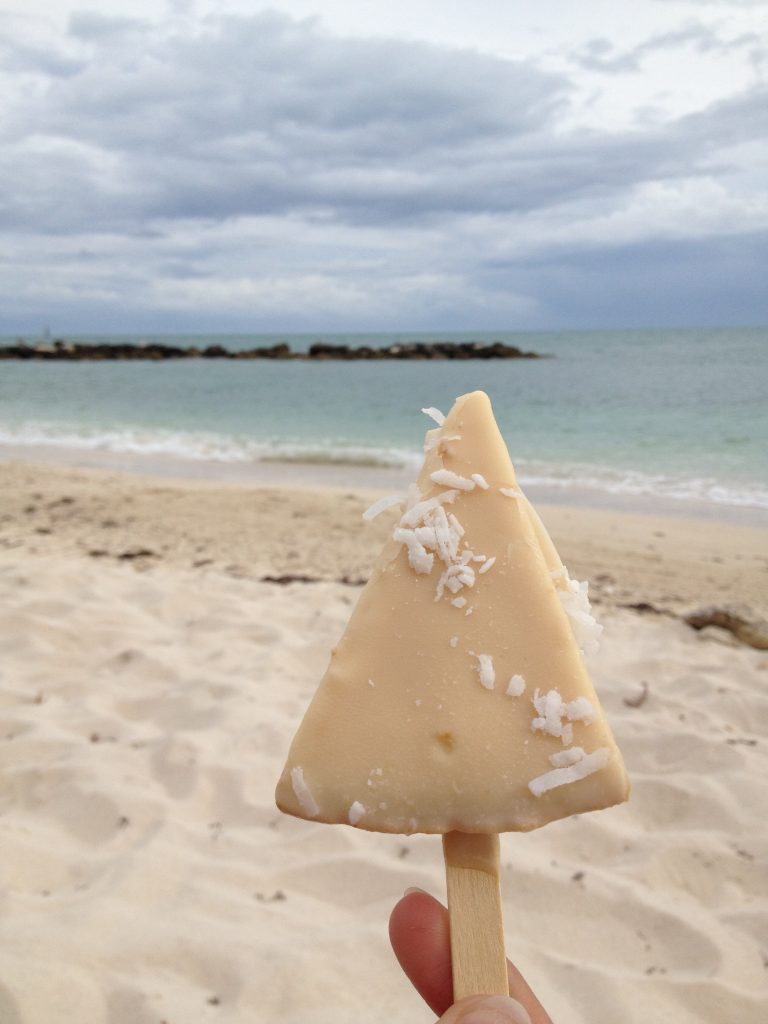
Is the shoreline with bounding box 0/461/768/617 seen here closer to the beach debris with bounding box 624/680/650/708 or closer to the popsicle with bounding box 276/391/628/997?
the beach debris with bounding box 624/680/650/708

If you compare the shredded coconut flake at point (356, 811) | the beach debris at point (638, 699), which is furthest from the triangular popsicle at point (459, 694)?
the beach debris at point (638, 699)

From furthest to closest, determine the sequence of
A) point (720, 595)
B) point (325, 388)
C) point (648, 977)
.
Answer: point (325, 388)
point (720, 595)
point (648, 977)

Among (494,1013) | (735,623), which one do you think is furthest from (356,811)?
(735,623)

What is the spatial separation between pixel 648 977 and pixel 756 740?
4.71 feet

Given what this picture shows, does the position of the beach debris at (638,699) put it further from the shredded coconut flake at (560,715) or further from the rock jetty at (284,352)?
the rock jetty at (284,352)

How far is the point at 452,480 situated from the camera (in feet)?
3.94

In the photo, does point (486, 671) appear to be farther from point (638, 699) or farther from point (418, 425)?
point (418, 425)

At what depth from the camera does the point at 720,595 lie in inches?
220

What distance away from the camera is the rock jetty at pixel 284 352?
4775 cm

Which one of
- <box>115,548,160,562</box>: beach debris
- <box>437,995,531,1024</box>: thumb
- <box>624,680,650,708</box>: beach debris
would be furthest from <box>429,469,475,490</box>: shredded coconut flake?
<box>115,548,160,562</box>: beach debris

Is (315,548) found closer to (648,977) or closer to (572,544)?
(572,544)

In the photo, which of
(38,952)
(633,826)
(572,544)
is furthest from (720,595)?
(38,952)

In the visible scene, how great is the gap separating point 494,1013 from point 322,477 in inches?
415

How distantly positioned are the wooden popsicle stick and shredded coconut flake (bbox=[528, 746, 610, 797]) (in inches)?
5.3
